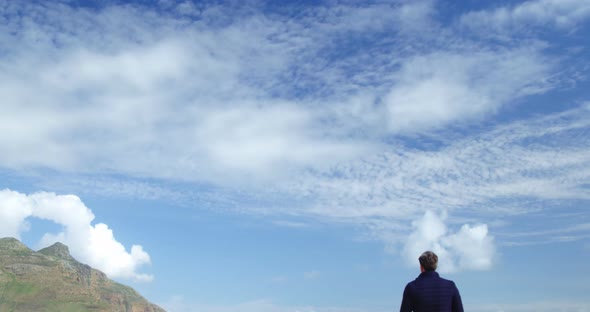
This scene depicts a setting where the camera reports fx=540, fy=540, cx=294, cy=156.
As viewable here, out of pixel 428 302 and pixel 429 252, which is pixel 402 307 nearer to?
pixel 428 302

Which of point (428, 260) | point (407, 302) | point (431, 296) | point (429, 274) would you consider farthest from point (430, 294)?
point (428, 260)

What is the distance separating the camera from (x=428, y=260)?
597 inches

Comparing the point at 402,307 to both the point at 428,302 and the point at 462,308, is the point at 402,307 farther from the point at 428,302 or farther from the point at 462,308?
the point at 462,308

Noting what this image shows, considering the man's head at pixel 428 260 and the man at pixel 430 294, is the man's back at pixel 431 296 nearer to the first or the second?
the man at pixel 430 294

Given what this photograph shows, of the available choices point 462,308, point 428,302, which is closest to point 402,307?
point 428,302

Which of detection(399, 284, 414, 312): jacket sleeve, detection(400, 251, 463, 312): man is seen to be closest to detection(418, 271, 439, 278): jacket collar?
detection(400, 251, 463, 312): man

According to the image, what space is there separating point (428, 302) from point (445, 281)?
757 millimetres

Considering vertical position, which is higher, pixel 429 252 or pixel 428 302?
pixel 429 252

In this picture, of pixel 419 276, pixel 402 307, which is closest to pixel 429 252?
pixel 419 276

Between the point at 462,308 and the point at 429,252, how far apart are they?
1.77 m

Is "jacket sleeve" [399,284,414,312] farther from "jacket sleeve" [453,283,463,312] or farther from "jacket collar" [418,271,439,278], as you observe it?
"jacket sleeve" [453,283,463,312]

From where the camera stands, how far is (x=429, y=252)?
15.3 m

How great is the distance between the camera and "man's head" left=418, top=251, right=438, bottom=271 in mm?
15172

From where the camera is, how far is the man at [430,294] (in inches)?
585
